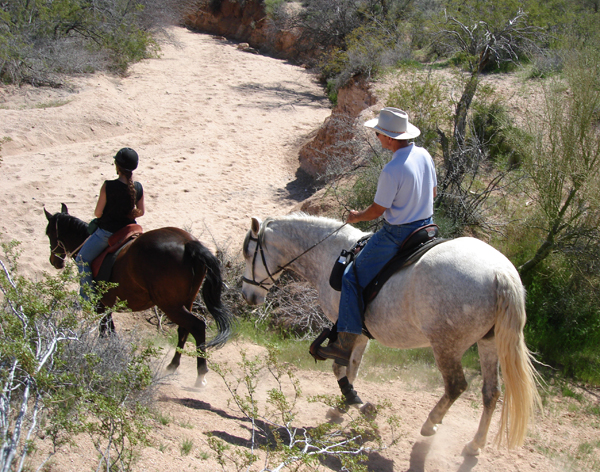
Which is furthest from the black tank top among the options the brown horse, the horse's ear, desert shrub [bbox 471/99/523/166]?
desert shrub [bbox 471/99/523/166]

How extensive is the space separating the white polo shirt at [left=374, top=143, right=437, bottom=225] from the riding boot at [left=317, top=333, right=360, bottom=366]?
118 cm

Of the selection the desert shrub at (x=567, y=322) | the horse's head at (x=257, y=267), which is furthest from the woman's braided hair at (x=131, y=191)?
the desert shrub at (x=567, y=322)

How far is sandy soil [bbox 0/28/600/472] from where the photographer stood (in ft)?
14.2

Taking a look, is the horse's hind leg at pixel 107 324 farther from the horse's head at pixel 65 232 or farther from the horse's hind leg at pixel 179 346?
the horse's head at pixel 65 232

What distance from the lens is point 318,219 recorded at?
493 centimetres

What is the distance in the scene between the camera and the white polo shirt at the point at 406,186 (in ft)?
12.7

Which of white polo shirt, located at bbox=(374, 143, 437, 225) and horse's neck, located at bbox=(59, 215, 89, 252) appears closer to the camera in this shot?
white polo shirt, located at bbox=(374, 143, 437, 225)

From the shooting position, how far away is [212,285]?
519 cm

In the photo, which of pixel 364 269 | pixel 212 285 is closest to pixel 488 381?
pixel 364 269

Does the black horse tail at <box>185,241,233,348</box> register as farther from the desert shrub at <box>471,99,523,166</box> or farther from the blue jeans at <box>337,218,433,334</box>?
the desert shrub at <box>471,99,523,166</box>

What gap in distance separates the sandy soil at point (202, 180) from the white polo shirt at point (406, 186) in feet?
6.90

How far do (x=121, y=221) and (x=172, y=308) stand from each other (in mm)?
1179

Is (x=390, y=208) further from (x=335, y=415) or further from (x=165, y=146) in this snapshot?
(x=165, y=146)

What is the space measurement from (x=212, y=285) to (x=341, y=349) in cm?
166
